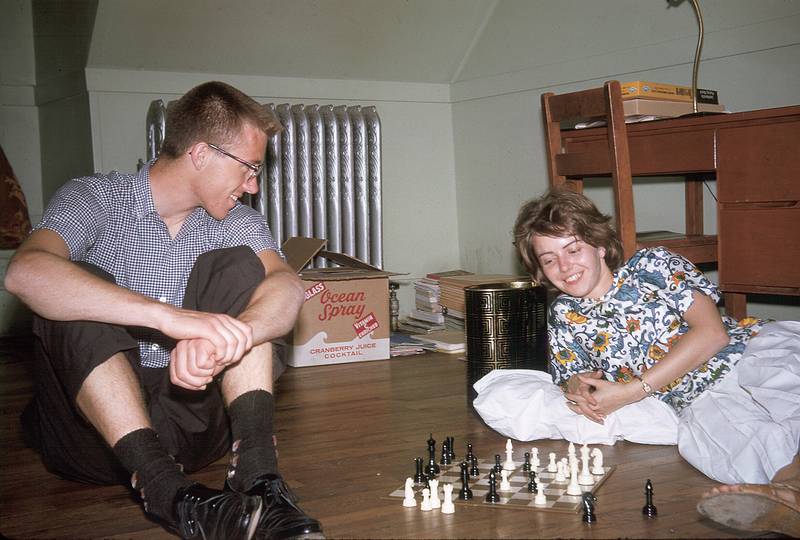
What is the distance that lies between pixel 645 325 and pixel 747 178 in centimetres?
71

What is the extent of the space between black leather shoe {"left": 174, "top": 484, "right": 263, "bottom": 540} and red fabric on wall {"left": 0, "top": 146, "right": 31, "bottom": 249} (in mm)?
2987

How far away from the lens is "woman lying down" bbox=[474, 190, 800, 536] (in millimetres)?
1856

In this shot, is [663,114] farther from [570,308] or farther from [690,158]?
[570,308]

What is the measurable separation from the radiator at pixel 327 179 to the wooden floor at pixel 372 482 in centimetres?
125

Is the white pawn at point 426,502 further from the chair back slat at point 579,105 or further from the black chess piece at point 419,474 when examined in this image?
the chair back slat at point 579,105

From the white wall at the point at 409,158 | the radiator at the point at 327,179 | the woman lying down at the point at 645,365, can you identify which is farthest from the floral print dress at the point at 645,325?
the white wall at the point at 409,158

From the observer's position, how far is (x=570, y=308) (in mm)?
2234

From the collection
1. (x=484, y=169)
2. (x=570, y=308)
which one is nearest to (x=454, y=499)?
(x=570, y=308)

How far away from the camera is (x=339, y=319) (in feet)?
11.1

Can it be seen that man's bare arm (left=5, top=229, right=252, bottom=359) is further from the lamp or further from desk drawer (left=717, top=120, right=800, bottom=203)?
the lamp

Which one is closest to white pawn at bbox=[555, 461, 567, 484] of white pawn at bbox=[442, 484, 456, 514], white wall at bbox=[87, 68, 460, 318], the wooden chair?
white pawn at bbox=[442, 484, 456, 514]

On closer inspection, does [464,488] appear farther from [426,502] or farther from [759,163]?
[759,163]

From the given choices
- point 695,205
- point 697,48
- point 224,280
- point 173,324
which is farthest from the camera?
point 695,205

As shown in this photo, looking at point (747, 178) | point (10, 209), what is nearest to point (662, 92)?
point (747, 178)
